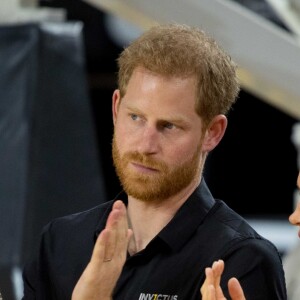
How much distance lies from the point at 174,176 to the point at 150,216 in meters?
0.12

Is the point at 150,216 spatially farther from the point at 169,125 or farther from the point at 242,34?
the point at 242,34

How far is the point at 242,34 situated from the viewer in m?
4.18

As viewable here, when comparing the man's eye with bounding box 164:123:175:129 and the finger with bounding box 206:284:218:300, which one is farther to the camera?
the man's eye with bounding box 164:123:175:129

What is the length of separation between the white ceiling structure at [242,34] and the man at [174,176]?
1876mm

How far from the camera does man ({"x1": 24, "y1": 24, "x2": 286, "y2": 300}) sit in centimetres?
218

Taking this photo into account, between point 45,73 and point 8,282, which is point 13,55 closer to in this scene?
point 45,73

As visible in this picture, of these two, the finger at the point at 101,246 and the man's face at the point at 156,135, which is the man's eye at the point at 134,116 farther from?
the finger at the point at 101,246

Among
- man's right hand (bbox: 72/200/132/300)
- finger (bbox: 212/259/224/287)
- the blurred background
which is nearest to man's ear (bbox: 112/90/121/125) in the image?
man's right hand (bbox: 72/200/132/300)

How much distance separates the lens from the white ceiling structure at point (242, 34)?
416 cm

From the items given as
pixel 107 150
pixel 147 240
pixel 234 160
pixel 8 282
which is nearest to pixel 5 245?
pixel 8 282

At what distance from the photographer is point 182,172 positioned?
2213mm

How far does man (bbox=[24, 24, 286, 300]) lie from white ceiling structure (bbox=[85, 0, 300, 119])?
188 cm

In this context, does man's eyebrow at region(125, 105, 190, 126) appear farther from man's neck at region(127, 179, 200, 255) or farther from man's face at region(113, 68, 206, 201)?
man's neck at region(127, 179, 200, 255)

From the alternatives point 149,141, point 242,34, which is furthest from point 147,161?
point 242,34
